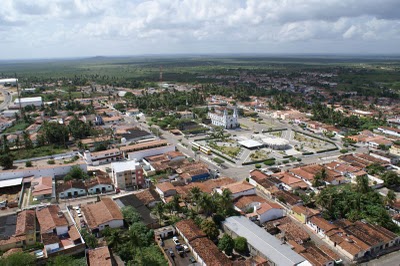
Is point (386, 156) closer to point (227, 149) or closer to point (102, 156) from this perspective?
point (227, 149)

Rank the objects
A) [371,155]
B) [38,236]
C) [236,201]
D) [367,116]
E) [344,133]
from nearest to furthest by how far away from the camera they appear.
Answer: [38,236], [236,201], [371,155], [344,133], [367,116]

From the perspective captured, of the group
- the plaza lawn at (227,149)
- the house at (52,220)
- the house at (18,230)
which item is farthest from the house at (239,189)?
the house at (18,230)

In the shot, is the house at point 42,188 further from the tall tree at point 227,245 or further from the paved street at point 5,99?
the paved street at point 5,99

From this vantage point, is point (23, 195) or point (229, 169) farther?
point (229, 169)

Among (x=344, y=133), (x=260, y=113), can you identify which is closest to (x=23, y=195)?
(x=344, y=133)

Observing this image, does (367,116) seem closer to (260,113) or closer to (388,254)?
(260,113)

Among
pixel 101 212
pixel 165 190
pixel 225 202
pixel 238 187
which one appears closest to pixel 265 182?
pixel 238 187
